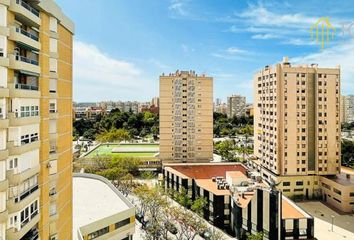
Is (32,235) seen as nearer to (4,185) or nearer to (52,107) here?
(4,185)

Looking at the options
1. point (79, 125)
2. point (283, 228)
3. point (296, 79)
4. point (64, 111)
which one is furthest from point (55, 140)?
point (79, 125)

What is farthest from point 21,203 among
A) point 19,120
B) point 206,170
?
point 206,170

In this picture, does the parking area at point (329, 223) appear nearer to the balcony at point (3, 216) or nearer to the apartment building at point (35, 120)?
the apartment building at point (35, 120)

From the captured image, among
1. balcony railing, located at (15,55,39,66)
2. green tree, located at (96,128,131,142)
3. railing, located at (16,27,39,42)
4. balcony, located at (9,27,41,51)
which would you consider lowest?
green tree, located at (96,128,131,142)

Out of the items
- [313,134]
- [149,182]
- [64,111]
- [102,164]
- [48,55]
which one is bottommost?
[149,182]

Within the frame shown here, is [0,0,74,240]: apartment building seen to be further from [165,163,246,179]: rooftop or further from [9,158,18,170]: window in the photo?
[165,163,246,179]: rooftop

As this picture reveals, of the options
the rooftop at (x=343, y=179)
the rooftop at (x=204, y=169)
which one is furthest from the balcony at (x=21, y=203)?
the rooftop at (x=343, y=179)

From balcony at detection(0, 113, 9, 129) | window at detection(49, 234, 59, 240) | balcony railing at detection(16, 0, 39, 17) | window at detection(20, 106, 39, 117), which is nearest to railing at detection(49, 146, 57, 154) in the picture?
window at detection(20, 106, 39, 117)

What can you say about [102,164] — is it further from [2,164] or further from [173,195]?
[2,164]
